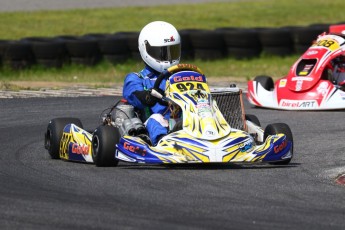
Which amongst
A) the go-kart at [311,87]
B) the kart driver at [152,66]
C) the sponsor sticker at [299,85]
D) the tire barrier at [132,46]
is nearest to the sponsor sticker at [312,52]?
the go-kart at [311,87]

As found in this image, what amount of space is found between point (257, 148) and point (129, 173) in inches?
39.6

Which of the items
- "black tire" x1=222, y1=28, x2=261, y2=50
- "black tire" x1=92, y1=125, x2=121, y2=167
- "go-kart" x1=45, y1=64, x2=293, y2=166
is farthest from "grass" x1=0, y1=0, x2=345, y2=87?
"black tire" x1=92, y1=125, x2=121, y2=167

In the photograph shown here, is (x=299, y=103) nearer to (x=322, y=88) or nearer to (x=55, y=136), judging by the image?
(x=322, y=88)

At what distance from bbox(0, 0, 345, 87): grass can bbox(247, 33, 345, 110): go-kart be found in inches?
165

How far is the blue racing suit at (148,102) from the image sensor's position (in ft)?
28.1

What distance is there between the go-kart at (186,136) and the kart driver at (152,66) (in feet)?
0.32

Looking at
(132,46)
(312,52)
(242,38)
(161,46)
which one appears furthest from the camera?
(242,38)

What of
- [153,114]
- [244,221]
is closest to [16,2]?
[153,114]

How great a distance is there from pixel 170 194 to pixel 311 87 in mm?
6407

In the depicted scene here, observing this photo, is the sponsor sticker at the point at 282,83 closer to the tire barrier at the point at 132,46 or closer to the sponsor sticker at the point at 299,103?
the sponsor sticker at the point at 299,103

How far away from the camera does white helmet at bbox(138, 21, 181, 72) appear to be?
30.7 ft

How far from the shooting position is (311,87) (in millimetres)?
13203

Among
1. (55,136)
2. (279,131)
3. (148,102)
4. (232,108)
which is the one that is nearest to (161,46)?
(148,102)

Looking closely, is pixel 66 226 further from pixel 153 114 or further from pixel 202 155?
pixel 153 114
